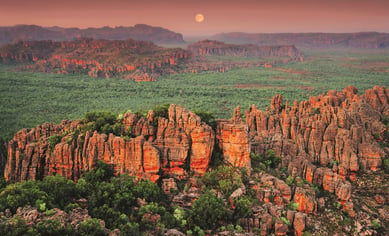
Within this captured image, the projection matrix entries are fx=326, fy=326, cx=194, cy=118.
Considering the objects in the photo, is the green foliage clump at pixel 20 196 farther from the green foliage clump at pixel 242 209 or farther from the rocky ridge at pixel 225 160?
the green foliage clump at pixel 242 209

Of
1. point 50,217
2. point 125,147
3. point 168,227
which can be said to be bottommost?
point 168,227

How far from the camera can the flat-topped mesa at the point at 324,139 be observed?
33312mm

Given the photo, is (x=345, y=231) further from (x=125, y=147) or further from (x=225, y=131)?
(x=125, y=147)

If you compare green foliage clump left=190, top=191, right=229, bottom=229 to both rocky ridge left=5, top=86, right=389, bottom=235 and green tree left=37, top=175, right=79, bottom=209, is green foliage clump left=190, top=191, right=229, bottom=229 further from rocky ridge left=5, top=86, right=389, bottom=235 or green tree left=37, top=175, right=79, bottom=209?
green tree left=37, top=175, right=79, bottom=209

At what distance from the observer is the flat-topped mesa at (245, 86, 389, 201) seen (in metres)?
33.3

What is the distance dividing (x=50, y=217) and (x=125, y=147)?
345 inches

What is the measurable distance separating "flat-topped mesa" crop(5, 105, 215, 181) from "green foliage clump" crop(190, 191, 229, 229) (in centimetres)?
436

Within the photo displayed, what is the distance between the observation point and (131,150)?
26.7 m

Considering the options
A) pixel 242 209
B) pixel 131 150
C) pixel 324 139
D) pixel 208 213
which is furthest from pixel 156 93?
pixel 208 213

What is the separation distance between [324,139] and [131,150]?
954 inches

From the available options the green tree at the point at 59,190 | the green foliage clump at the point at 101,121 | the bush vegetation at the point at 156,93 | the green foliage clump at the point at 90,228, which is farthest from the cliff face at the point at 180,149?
the bush vegetation at the point at 156,93

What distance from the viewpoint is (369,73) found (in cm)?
17225

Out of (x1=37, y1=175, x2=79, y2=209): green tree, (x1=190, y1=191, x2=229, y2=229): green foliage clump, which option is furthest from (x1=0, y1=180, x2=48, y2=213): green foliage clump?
(x1=190, y1=191, x2=229, y2=229): green foliage clump

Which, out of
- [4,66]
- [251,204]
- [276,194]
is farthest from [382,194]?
[4,66]
